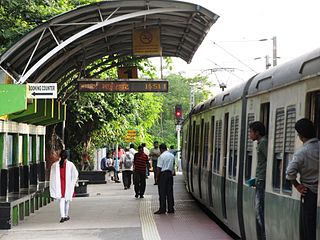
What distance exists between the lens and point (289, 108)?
7625 millimetres

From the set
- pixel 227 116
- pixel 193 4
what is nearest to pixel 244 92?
Result: pixel 227 116

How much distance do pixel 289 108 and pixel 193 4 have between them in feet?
22.5

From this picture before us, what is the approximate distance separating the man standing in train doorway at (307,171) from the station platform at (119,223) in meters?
5.56

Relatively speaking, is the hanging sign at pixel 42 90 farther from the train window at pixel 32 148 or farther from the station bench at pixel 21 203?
the train window at pixel 32 148

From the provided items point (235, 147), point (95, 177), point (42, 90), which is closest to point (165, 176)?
point (42, 90)

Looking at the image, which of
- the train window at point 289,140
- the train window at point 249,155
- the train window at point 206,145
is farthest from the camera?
the train window at point 206,145

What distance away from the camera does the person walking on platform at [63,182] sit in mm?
14570

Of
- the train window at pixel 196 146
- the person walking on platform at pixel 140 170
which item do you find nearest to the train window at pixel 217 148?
the train window at pixel 196 146

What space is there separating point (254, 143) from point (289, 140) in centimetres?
204

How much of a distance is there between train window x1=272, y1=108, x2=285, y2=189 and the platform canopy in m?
6.43

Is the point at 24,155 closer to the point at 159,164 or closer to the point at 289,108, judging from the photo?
the point at 159,164

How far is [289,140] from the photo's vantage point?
24.7 ft

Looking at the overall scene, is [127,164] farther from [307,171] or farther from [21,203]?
[307,171]

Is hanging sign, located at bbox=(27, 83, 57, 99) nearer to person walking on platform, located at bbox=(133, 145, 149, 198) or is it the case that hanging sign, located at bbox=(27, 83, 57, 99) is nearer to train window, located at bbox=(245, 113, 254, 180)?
train window, located at bbox=(245, 113, 254, 180)
